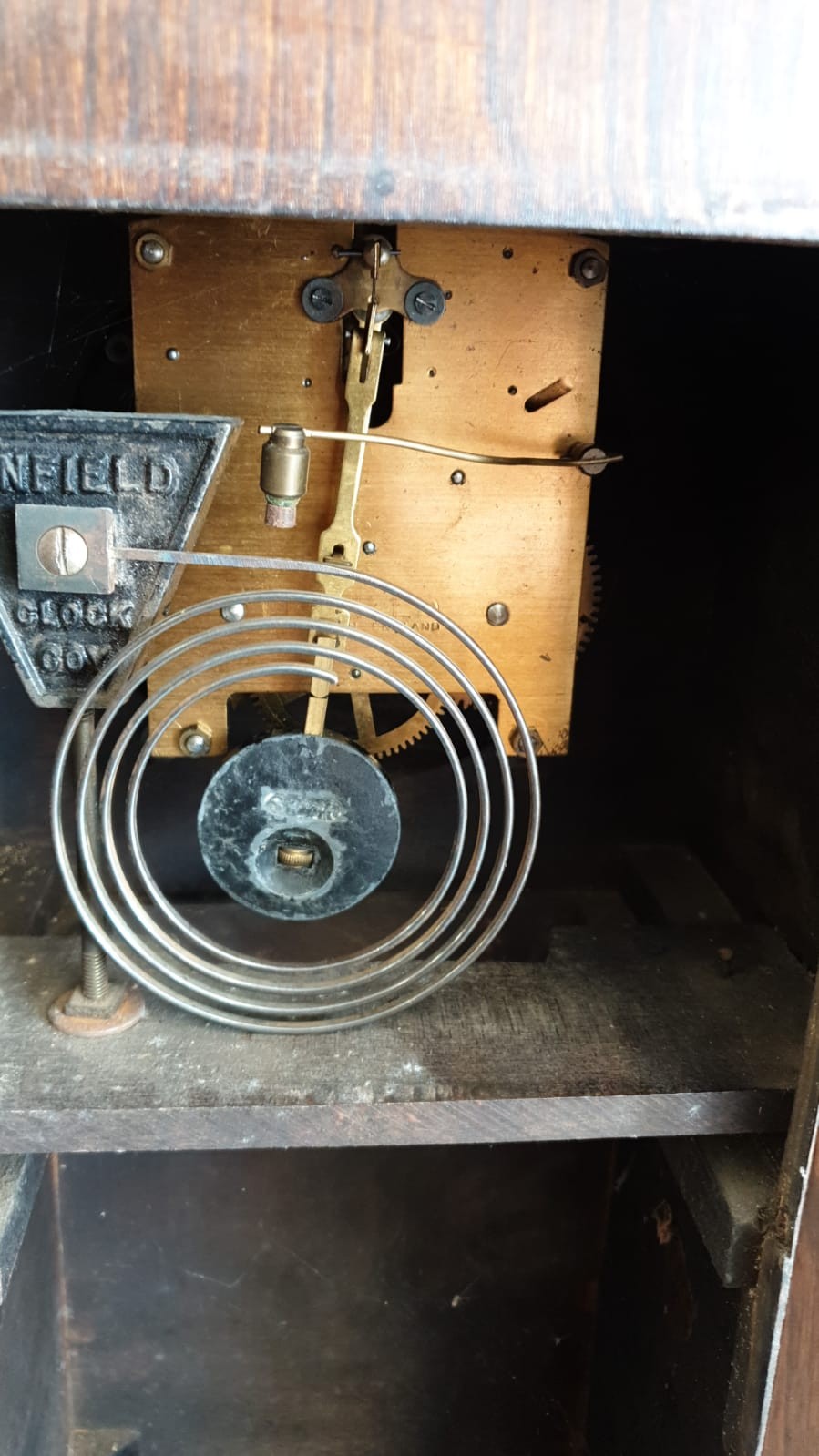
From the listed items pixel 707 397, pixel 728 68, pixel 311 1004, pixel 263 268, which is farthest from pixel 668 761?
pixel 728 68

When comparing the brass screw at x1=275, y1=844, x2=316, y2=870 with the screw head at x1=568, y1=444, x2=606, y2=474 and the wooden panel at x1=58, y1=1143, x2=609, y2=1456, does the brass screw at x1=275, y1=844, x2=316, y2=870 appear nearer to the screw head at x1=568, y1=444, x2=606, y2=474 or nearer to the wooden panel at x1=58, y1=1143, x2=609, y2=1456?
the screw head at x1=568, y1=444, x2=606, y2=474

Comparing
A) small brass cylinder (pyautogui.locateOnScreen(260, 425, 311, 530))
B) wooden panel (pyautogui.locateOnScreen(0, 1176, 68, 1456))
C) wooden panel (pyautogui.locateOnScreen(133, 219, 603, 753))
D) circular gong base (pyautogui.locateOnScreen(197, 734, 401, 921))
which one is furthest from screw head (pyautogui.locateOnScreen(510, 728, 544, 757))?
→ wooden panel (pyautogui.locateOnScreen(0, 1176, 68, 1456))

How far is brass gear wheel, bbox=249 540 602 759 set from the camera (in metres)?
0.87

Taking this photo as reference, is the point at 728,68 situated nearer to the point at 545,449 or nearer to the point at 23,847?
the point at 545,449

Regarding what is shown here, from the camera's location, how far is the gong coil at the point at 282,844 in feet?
2.30

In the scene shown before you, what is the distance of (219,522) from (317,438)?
0.10 meters

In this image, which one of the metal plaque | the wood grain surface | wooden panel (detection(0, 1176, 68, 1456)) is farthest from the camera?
wooden panel (detection(0, 1176, 68, 1456))

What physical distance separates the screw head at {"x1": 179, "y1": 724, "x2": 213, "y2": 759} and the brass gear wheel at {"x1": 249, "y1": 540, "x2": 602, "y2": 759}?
54mm

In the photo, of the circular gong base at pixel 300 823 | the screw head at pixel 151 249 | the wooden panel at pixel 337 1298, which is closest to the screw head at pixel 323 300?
the screw head at pixel 151 249

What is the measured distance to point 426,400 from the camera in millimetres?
818

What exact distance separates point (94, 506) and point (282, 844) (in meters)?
0.26

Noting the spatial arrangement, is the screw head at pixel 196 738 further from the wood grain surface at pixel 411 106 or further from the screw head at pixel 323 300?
the wood grain surface at pixel 411 106

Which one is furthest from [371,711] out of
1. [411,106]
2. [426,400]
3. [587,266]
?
[411,106]

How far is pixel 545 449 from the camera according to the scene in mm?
838
